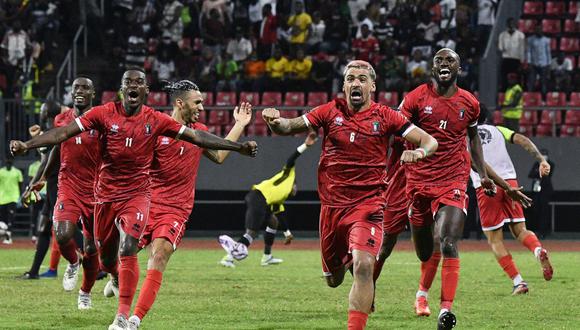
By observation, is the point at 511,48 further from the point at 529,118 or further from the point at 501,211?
the point at 501,211

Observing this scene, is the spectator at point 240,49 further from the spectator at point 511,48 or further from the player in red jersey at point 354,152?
the player in red jersey at point 354,152

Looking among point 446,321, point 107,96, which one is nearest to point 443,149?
point 446,321

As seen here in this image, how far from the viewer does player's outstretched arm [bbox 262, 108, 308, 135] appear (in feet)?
34.7

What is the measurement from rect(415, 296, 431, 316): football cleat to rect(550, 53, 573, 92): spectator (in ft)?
64.9

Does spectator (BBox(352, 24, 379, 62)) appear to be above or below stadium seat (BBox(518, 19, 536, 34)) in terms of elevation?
below

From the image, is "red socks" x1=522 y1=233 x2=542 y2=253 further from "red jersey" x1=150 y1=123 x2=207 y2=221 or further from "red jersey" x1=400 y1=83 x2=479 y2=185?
"red jersey" x1=150 y1=123 x2=207 y2=221

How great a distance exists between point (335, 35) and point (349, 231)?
76.2 ft

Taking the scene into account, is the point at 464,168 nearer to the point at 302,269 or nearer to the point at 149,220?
the point at 149,220

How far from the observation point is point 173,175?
12.5m

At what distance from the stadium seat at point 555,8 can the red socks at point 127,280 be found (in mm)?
25226

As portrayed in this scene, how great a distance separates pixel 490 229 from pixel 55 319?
6.59 metres

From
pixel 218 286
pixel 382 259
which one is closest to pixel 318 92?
pixel 218 286

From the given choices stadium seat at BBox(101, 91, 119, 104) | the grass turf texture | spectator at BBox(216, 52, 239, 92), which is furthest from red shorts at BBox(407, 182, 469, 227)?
stadium seat at BBox(101, 91, 119, 104)

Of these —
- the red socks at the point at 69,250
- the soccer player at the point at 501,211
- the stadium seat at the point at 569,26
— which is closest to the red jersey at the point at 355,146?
the red socks at the point at 69,250
